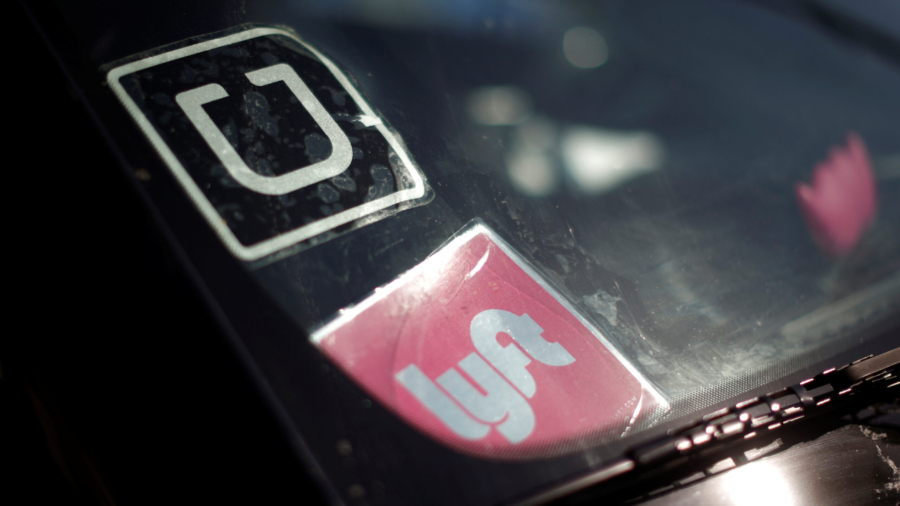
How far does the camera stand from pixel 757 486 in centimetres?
81

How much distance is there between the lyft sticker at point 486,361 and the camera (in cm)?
74

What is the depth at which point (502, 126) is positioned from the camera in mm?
1116

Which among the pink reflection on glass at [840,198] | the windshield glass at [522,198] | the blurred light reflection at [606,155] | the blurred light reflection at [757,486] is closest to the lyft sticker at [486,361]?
the windshield glass at [522,198]

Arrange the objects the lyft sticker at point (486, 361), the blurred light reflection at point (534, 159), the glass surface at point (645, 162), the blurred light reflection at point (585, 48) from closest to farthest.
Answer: the lyft sticker at point (486, 361) < the glass surface at point (645, 162) < the blurred light reflection at point (534, 159) < the blurred light reflection at point (585, 48)

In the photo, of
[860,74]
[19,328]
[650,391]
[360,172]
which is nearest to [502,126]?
[360,172]

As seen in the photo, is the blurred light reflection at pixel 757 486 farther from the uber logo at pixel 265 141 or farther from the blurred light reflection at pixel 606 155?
the uber logo at pixel 265 141

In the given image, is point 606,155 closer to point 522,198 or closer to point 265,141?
point 522,198

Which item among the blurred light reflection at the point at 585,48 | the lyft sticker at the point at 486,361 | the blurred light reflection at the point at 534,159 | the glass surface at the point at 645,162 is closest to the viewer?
the lyft sticker at the point at 486,361

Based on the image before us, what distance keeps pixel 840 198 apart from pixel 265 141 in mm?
1278

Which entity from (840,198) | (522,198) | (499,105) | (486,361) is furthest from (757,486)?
(499,105)

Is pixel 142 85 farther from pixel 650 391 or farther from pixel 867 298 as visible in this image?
pixel 867 298

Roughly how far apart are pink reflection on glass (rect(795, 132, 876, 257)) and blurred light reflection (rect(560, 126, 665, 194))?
0.36 meters

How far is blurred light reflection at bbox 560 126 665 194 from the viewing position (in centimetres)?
108

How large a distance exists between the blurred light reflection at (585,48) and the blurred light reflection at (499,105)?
0.21m
